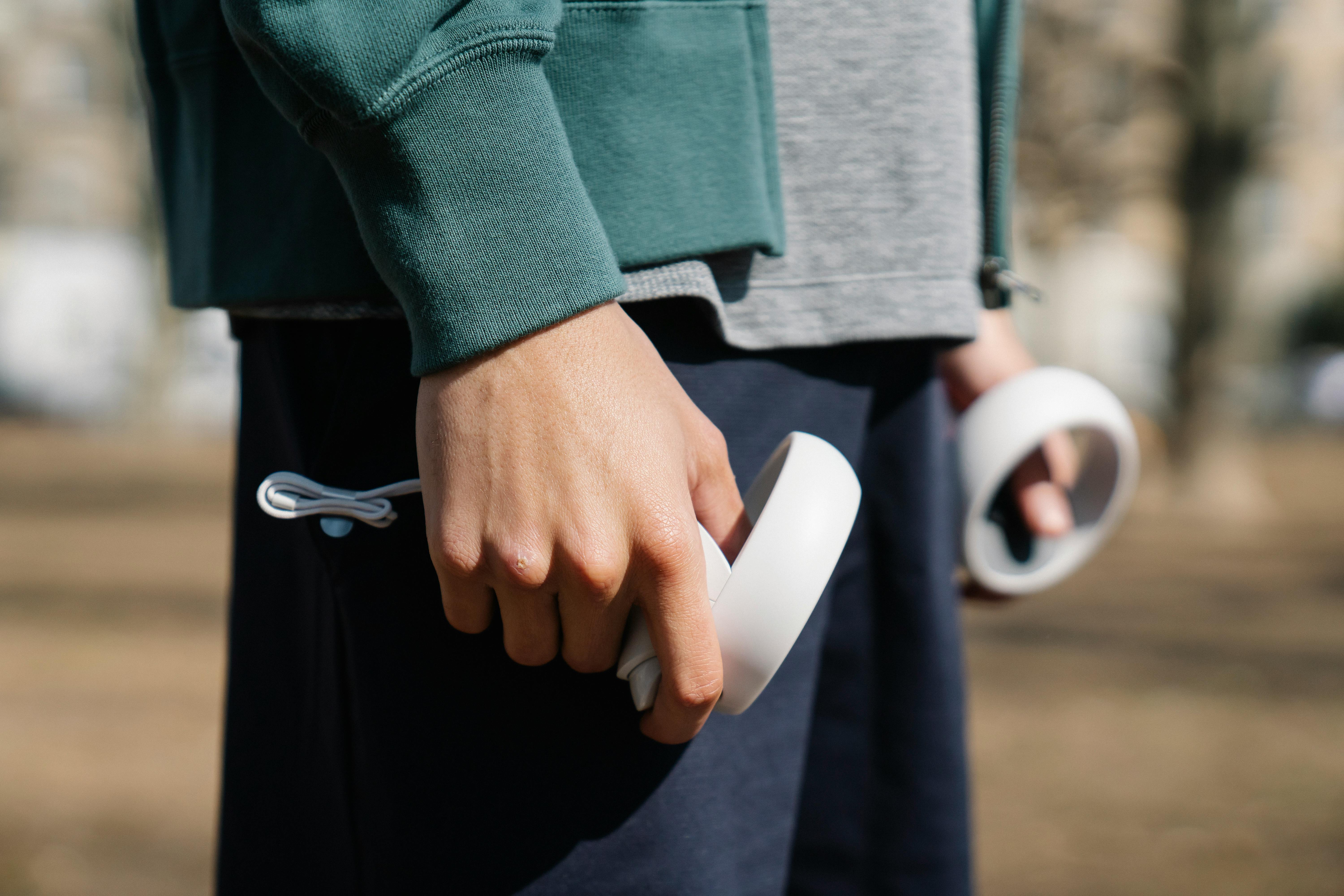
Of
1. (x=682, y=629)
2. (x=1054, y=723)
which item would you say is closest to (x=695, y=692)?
(x=682, y=629)

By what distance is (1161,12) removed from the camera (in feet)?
27.3

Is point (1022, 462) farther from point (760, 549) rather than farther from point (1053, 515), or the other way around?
point (760, 549)

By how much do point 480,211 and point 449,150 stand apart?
4cm

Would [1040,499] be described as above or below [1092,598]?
above

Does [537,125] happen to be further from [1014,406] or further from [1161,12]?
[1161,12]

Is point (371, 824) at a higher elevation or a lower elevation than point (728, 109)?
lower

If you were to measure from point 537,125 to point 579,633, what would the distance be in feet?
1.09

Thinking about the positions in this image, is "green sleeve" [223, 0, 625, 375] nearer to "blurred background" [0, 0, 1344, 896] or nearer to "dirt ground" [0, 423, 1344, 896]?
"blurred background" [0, 0, 1344, 896]

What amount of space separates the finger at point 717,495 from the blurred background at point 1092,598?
955 millimetres

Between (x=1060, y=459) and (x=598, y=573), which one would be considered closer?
(x=598, y=573)

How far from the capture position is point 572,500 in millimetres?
659

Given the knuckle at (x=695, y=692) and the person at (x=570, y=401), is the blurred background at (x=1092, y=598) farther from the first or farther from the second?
the knuckle at (x=695, y=692)

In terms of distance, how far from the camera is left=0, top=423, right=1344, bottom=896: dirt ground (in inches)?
102

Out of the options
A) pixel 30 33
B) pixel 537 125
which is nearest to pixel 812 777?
pixel 537 125
